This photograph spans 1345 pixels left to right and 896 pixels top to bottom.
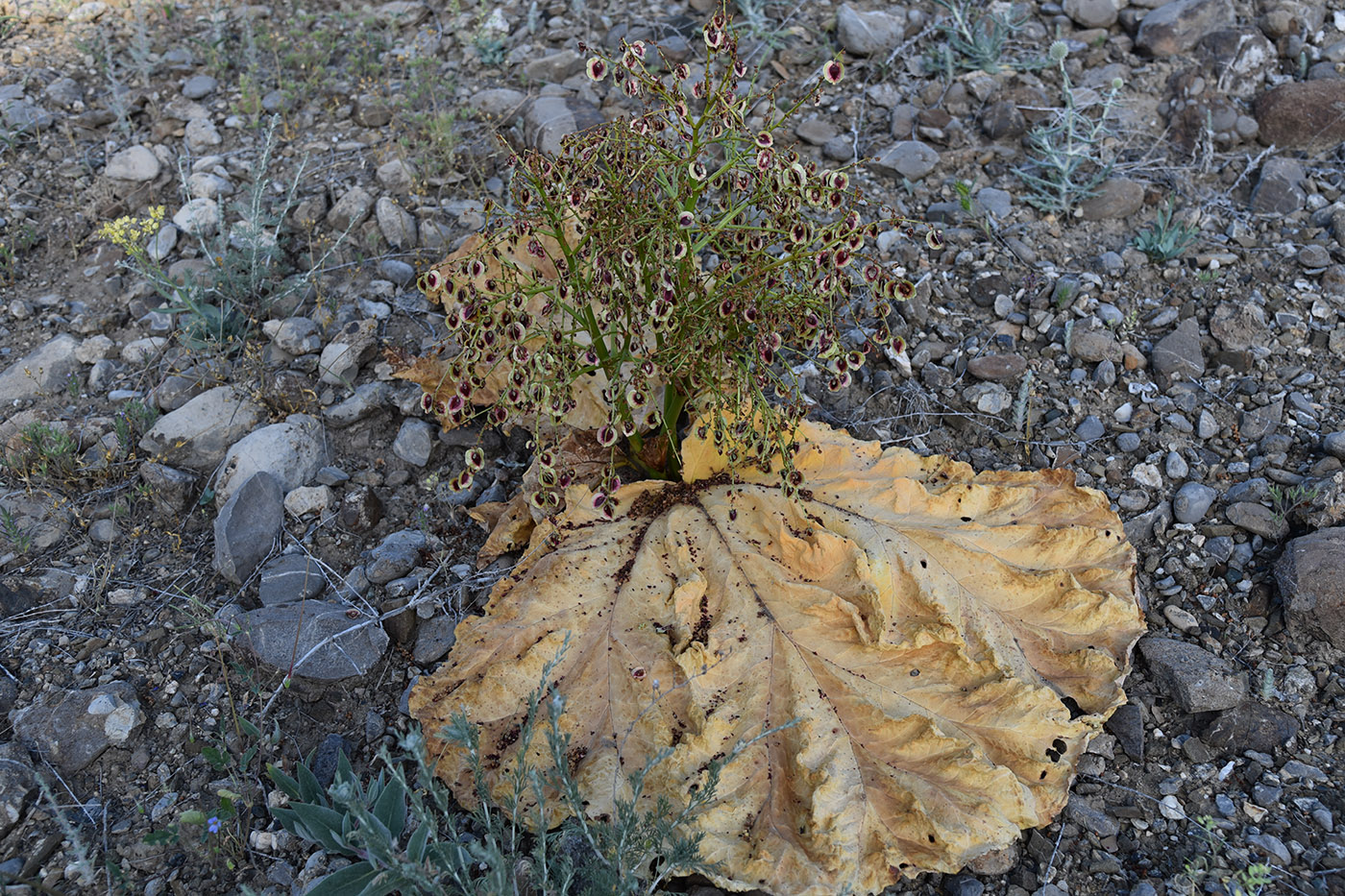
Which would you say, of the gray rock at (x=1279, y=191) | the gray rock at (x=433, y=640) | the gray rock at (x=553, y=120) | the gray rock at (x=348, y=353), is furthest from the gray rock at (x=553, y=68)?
the gray rock at (x=1279, y=191)

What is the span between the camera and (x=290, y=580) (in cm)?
339

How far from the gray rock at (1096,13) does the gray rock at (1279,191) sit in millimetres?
1259

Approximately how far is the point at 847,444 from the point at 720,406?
2.10ft

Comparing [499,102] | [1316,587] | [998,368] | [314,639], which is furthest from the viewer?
[499,102]

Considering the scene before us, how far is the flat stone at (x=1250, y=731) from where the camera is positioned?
286 cm

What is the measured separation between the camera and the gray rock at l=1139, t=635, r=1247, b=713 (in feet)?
9.58

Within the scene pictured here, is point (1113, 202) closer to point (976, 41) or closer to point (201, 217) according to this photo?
point (976, 41)

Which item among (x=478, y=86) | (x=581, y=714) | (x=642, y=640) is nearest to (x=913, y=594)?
(x=642, y=640)

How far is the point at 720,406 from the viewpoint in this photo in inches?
110

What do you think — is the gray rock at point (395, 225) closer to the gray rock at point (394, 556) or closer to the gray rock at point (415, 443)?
the gray rock at point (415, 443)

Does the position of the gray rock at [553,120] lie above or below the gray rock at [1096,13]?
above

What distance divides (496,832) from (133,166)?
3.90 meters

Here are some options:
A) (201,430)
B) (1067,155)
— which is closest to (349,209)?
(201,430)

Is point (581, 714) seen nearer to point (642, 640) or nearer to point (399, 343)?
point (642, 640)
